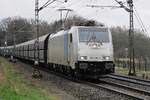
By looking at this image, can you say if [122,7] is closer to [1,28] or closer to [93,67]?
[93,67]

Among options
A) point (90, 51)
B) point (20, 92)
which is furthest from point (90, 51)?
point (20, 92)

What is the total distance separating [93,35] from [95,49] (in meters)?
0.93

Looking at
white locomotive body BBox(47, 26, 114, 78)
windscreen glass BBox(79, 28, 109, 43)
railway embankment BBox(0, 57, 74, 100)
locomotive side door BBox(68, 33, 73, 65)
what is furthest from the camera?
locomotive side door BBox(68, 33, 73, 65)

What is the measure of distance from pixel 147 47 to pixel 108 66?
4818 cm

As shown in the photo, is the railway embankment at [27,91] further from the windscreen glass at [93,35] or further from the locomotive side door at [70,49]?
the windscreen glass at [93,35]

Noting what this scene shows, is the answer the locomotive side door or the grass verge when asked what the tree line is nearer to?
the locomotive side door

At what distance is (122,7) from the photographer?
35.5 meters

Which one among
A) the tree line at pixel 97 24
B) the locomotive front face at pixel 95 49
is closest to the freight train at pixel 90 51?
the locomotive front face at pixel 95 49

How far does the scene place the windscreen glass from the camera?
2427cm

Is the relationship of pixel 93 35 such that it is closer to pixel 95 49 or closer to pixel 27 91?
pixel 95 49

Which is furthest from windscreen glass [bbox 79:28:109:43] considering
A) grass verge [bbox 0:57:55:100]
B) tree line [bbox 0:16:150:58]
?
grass verge [bbox 0:57:55:100]

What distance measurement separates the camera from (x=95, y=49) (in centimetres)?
2391

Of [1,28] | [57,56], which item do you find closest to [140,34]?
[57,56]

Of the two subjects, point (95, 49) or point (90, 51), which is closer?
point (90, 51)
